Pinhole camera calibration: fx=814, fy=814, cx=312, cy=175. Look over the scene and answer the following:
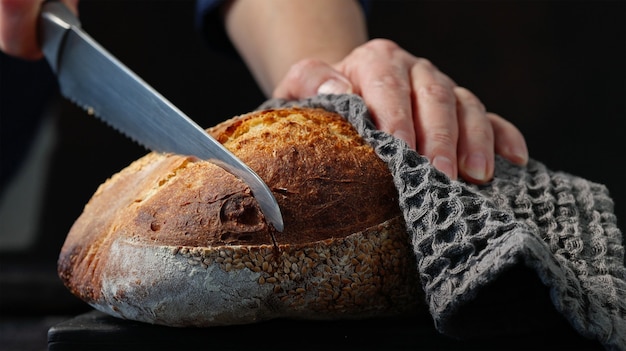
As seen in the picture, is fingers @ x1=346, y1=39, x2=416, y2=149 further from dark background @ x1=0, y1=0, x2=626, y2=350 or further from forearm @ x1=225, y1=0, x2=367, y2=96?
dark background @ x1=0, y1=0, x2=626, y2=350

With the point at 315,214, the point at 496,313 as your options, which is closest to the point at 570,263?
the point at 496,313

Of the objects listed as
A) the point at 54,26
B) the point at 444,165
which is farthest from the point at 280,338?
the point at 54,26

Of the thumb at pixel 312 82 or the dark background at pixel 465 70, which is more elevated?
the thumb at pixel 312 82

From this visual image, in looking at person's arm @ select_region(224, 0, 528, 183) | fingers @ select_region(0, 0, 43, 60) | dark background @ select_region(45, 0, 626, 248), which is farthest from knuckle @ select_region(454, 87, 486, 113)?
dark background @ select_region(45, 0, 626, 248)

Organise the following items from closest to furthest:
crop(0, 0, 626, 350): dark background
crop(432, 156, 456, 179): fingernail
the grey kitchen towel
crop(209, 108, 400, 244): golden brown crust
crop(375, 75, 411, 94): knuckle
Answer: the grey kitchen towel → crop(209, 108, 400, 244): golden brown crust → crop(432, 156, 456, 179): fingernail → crop(375, 75, 411, 94): knuckle → crop(0, 0, 626, 350): dark background

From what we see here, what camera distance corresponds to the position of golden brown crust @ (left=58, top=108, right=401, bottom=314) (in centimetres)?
89

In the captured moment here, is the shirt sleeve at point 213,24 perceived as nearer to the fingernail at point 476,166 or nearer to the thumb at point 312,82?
the thumb at point 312,82

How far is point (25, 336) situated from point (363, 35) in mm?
841

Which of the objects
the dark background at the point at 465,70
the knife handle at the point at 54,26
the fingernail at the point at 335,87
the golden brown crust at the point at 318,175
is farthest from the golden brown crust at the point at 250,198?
the dark background at the point at 465,70

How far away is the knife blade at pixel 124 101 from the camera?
917 mm

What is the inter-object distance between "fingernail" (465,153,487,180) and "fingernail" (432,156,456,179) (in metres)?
0.04

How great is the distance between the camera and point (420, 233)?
881mm

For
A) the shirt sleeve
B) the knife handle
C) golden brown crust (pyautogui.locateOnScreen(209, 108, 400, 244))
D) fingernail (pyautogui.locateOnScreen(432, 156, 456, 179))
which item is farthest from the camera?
the shirt sleeve

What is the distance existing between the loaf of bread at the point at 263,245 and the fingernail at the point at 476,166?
13cm
